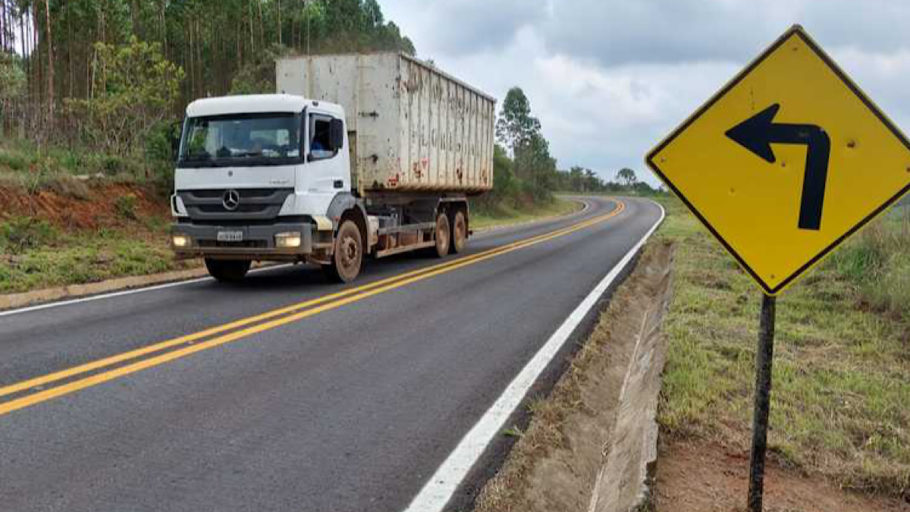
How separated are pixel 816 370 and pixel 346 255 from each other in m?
7.38

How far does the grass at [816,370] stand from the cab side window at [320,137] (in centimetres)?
559

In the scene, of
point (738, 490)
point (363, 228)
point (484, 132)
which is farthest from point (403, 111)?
point (738, 490)

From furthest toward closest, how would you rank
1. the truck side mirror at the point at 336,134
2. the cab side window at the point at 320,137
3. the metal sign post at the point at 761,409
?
the truck side mirror at the point at 336,134 → the cab side window at the point at 320,137 → the metal sign post at the point at 761,409

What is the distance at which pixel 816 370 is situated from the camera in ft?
18.6

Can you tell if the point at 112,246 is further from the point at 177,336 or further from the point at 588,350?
the point at 588,350

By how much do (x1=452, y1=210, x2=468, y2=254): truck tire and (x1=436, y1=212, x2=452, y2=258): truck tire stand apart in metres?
0.31

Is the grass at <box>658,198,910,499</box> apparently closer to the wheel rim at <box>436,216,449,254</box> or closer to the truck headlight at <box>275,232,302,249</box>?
the truck headlight at <box>275,232,302,249</box>

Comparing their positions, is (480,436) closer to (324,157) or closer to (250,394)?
(250,394)

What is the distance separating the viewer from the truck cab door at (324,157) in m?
10.3

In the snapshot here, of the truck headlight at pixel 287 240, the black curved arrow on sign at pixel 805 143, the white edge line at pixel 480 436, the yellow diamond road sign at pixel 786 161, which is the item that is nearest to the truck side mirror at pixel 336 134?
the truck headlight at pixel 287 240

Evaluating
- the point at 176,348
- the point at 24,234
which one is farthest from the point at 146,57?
the point at 176,348

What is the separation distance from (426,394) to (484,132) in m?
13.9

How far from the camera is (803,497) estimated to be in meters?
3.51

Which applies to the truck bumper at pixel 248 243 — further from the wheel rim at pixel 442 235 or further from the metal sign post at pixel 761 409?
the metal sign post at pixel 761 409
